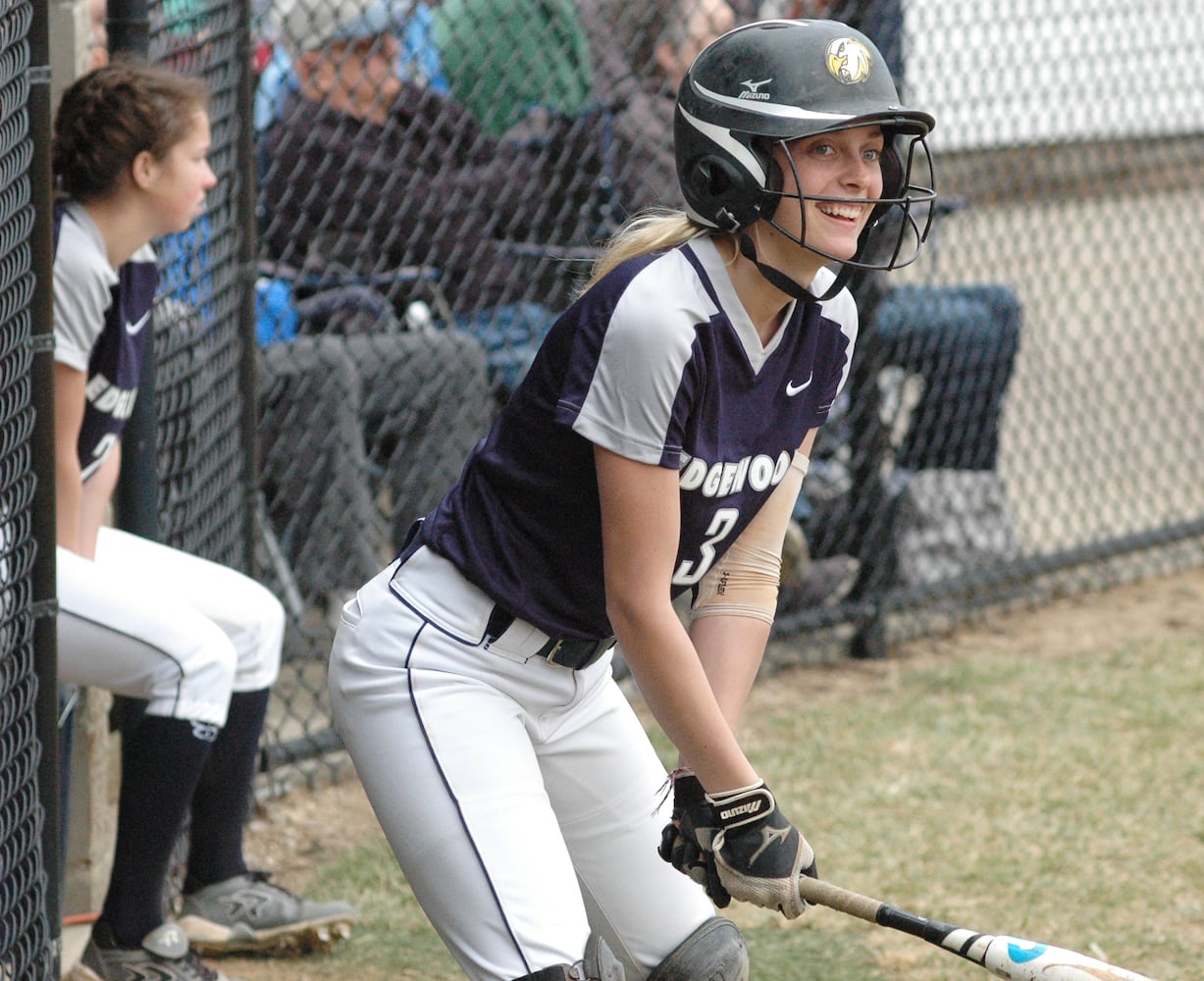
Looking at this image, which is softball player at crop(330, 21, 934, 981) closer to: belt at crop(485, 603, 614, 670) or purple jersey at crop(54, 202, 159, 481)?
belt at crop(485, 603, 614, 670)

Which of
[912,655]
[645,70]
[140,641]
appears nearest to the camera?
[140,641]

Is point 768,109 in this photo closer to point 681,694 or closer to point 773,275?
point 773,275

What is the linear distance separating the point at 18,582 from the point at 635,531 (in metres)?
1.01

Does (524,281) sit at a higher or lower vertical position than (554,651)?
lower

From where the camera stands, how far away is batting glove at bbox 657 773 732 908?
7.00 feet

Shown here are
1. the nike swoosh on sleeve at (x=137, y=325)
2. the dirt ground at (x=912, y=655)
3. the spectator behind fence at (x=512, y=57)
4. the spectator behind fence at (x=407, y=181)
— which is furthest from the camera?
the spectator behind fence at (x=512, y=57)

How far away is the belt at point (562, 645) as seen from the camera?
2.18 m

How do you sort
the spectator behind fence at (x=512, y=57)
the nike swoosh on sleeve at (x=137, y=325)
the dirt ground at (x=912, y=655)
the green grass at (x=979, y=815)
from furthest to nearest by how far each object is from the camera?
the spectator behind fence at (x=512, y=57) → the dirt ground at (x=912, y=655) → the green grass at (x=979, y=815) → the nike swoosh on sleeve at (x=137, y=325)

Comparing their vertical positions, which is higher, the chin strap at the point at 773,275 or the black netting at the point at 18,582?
the chin strap at the point at 773,275

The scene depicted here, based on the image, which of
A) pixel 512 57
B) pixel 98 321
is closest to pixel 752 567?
pixel 98 321

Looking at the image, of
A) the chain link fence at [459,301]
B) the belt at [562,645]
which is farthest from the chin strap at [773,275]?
the chain link fence at [459,301]

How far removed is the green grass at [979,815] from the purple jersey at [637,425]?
1197mm

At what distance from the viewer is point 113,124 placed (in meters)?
2.90

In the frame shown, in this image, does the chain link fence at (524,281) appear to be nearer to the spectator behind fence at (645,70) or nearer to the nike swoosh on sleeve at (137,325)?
the spectator behind fence at (645,70)
